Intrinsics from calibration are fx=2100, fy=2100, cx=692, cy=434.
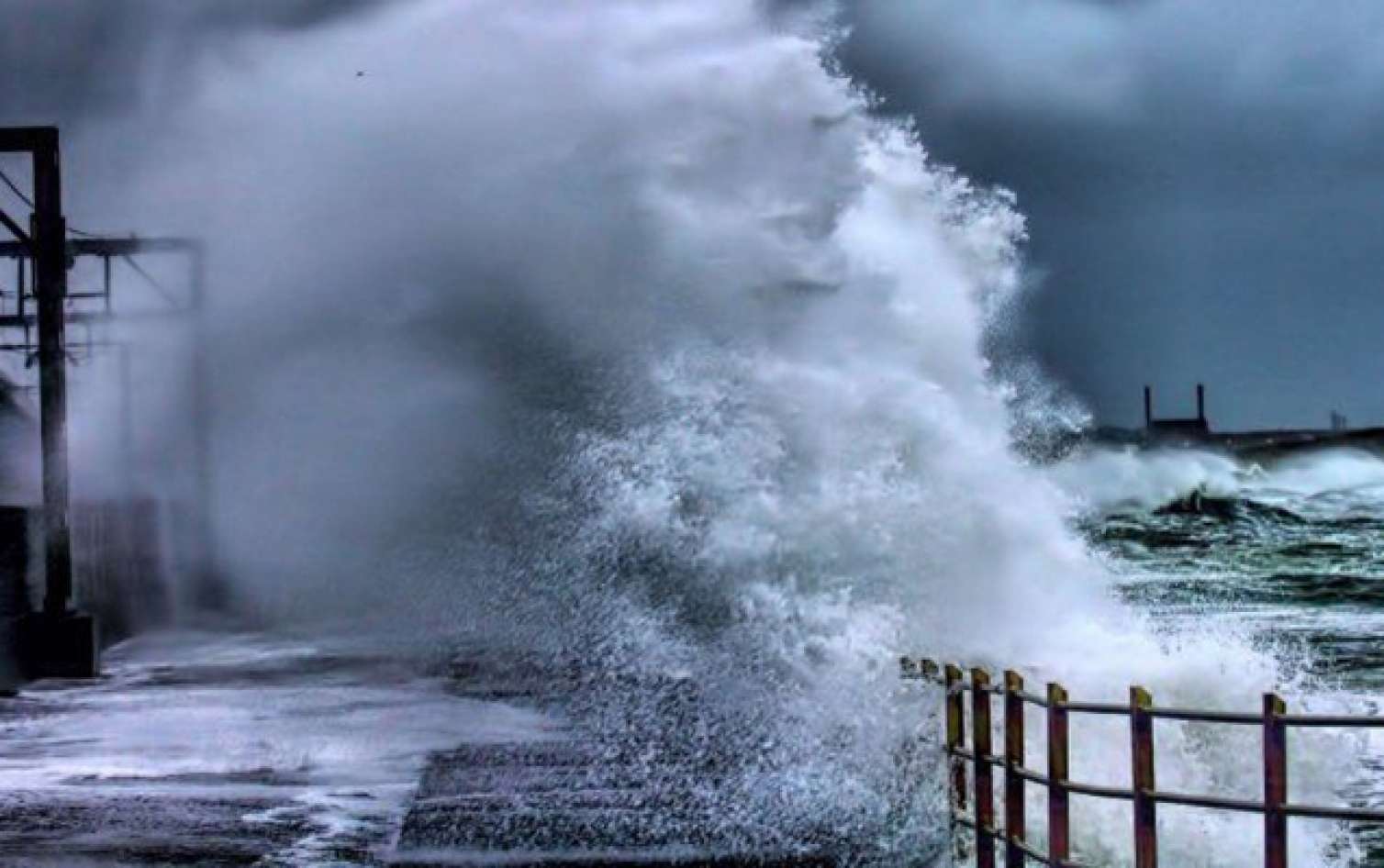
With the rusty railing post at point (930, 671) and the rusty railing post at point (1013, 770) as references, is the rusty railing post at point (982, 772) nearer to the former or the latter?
the rusty railing post at point (1013, 770)

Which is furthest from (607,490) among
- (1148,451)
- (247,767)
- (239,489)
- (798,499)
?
(1148,451)

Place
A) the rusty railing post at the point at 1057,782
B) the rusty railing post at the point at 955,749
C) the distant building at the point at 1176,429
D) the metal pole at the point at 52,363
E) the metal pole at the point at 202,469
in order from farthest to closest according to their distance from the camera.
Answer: the distant building at the point at 1176,429, the metal pole at the point at 202,469, the metal pole at the point at 52,363, the rusty railing post at the point at 955,749, the rusty railing post at the point at 1057,782

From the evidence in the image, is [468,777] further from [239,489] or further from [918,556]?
[239,489]

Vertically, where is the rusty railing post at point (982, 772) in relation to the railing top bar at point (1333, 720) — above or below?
below

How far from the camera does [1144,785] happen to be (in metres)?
9.34

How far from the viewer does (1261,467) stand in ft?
497

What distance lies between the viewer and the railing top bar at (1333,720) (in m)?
8.38

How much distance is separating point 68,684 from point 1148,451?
13199 centimetres

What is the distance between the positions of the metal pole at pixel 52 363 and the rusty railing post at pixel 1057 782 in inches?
744

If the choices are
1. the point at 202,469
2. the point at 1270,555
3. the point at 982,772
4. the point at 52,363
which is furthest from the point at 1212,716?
the point at 1270,555

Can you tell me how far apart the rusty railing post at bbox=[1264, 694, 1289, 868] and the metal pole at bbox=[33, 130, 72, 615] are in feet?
67.2

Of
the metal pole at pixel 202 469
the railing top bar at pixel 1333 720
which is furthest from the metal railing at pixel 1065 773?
the metal pole at pixel 202 469

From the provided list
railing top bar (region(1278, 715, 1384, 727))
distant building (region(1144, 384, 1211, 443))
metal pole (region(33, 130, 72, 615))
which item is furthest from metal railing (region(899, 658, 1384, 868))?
distant building (region(1144, 384, 1211, 443))

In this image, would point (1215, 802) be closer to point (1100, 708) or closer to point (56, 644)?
point (1100, 708)
